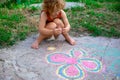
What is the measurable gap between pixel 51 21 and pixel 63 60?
0.67m

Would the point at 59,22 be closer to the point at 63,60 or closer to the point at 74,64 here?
the point at 63,60

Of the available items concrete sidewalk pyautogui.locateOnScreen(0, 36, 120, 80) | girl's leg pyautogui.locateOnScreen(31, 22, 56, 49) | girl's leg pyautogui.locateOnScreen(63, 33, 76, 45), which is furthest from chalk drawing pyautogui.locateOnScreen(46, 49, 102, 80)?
girl's leg pyautogui.locateOnScreen(31, 22, 56, 49)

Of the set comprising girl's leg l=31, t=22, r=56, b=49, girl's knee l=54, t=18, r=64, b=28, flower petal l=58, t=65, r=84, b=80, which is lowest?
flower petal l=58, t=65, r=84, b=80

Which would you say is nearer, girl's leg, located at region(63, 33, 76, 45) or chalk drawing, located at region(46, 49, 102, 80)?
chalk drawing, located at region(46, 49, 102, 80)

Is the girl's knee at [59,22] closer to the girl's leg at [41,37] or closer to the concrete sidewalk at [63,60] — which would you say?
the girl's leg at [41,37]

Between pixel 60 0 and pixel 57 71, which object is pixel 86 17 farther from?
pixel 57 71

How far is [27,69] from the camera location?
11.4ft

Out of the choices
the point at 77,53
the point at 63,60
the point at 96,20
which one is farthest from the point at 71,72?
the point at 96,20

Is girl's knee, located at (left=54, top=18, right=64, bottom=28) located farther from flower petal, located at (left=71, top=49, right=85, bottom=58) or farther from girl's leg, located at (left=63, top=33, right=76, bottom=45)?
flower petal, located at (left=71, top=49, right=85, bottom=58)

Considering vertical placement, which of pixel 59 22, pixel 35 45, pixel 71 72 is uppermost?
pixel 59 22

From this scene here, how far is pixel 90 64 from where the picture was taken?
3.65m

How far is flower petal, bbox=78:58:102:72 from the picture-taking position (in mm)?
3529

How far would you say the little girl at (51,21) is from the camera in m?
3.92

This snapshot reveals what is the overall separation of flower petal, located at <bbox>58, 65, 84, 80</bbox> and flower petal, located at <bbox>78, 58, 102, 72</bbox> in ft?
0.35
